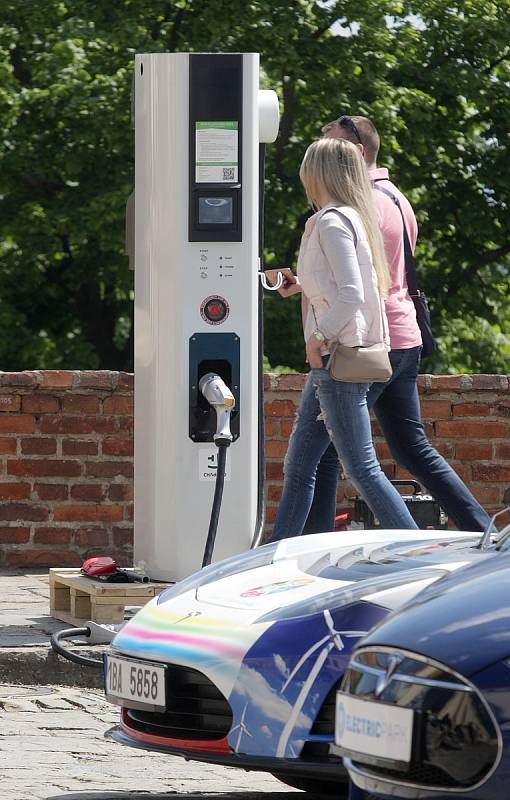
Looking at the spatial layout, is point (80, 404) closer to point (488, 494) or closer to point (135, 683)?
point (488, 494)

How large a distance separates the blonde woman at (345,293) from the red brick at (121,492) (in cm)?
247

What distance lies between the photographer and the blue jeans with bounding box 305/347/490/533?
643cm

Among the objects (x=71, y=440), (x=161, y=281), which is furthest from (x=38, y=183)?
(x=161, y=281)

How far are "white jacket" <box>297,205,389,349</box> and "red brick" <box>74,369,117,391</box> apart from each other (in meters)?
2.56

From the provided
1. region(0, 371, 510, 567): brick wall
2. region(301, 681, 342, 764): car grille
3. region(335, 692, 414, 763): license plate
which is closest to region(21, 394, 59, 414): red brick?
region(0, 371, 510, 567): brick wall

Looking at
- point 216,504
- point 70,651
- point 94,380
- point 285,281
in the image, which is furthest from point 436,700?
point 94,380

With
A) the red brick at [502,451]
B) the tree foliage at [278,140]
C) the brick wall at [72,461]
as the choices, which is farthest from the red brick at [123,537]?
the tree foliage at [278,140]

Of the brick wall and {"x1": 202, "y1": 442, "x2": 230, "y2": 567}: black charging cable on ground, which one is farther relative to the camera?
the brick wall

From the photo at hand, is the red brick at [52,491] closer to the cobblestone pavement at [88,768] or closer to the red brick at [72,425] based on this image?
the red brick at [72,425]

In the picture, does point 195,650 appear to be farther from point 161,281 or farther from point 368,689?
point 161,281

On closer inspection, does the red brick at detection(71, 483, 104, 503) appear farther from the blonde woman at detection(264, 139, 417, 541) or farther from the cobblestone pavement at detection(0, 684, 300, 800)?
the cobblestone pavement at detection(0, 684, 300, 800)

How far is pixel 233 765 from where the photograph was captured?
148 inches

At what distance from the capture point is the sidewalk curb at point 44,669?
234 inches

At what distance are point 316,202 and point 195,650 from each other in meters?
2.84
